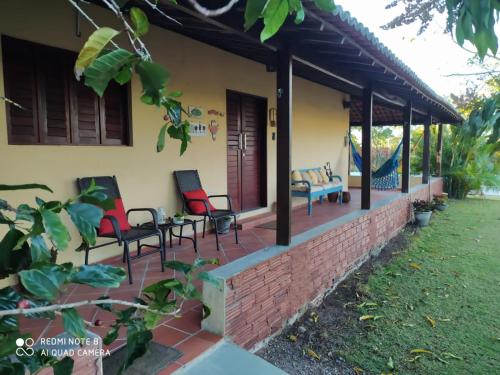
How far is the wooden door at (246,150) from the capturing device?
5.54m

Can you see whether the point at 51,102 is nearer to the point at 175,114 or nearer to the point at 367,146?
the point at 175,114

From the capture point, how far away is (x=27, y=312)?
675 millimetres

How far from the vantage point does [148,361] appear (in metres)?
2.04

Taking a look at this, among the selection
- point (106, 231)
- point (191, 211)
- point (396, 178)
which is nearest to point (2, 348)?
point (106, 231)

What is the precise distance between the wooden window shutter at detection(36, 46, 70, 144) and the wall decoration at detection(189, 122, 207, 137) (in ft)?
5.18

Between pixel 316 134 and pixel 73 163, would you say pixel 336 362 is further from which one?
pixel 316 134

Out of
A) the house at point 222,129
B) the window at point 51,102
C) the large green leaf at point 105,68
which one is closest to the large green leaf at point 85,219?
the large green leaf at point 105,68

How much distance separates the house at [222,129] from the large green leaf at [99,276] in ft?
3.99

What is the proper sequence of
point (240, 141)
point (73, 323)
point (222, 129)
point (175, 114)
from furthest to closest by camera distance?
point (240, 141) < point (222, 129) < point (175, 114) < point (73, 323)

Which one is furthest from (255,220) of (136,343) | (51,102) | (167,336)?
(136,343)

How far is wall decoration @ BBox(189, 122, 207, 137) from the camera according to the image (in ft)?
15.4

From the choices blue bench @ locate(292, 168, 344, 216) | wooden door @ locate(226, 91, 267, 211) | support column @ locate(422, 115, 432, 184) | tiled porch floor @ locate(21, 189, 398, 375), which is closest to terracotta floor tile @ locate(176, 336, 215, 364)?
tiled porch floor @ locate(21, 189, 398, 375)

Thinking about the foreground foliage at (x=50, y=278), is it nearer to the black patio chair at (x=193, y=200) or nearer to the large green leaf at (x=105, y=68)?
the large green leaf at (x=105, y=68)

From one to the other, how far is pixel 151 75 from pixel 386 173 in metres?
10.3
